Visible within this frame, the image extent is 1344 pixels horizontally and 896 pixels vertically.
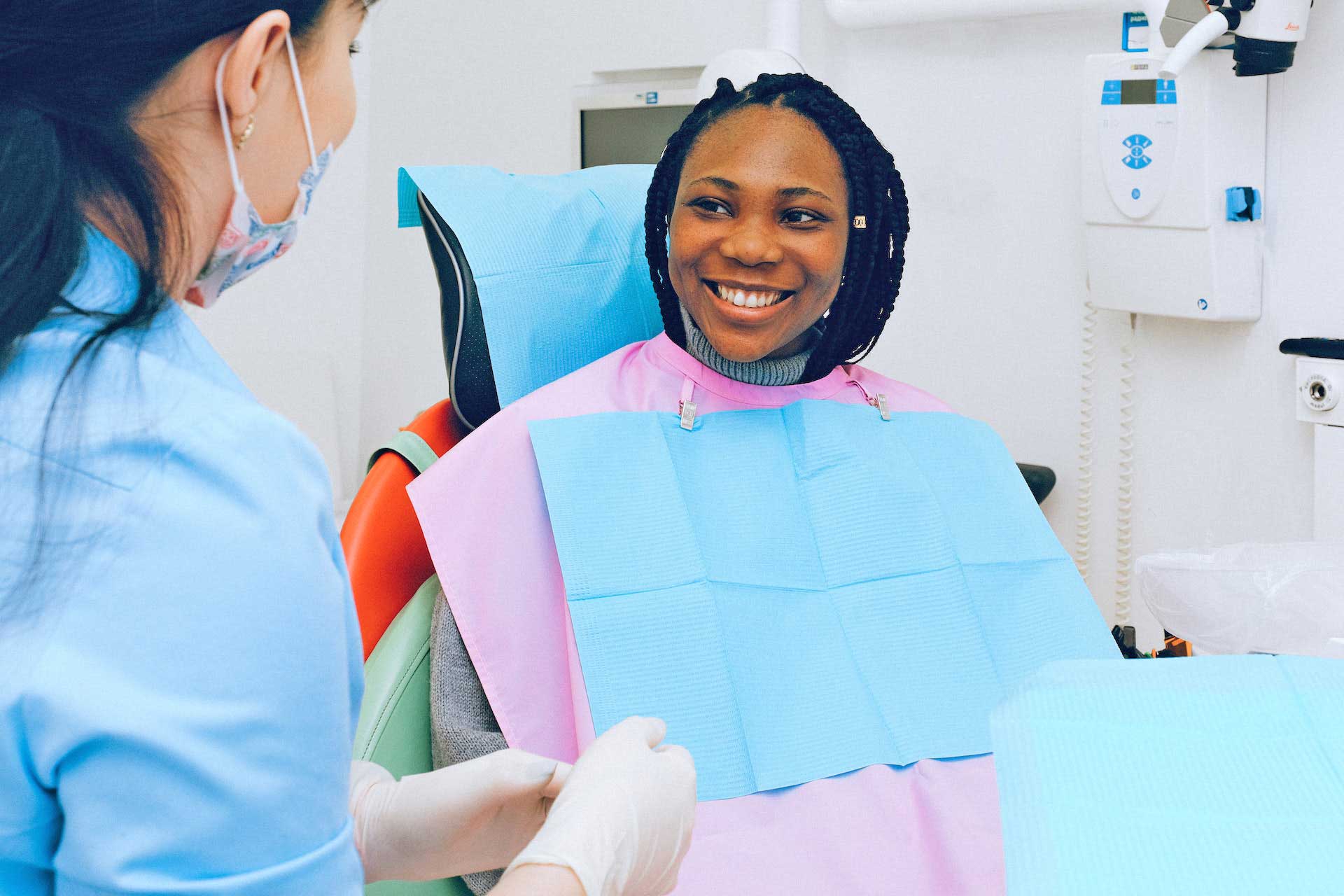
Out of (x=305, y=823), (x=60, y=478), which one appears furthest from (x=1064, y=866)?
(x=60, y=478)

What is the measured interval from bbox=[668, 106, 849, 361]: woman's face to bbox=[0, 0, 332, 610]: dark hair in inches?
37.8

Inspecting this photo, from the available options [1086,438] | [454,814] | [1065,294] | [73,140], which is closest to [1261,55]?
[1065,294]

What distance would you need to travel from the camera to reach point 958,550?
1506 millimetres

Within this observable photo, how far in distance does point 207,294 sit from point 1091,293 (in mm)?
1967

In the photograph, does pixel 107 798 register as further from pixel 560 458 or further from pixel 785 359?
pixel 785 359

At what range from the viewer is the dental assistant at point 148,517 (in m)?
0.50

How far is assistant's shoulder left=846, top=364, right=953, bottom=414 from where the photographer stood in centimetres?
168

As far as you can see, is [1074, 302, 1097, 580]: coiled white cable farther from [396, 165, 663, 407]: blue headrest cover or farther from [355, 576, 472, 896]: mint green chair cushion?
[355, 576, 472, 896]: mint green chair cushion

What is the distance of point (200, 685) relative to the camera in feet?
1.70

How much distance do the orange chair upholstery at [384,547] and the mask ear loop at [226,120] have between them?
0.79 meters

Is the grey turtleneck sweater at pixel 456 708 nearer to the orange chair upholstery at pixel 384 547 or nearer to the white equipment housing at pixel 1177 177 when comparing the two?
the orange chair upholstery at pixel 384 547

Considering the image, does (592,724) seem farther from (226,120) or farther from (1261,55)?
(1261,55)

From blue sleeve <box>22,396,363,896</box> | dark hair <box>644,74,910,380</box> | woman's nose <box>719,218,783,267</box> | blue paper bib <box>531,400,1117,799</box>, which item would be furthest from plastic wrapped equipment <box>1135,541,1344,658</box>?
blue sleeve <box>22,396,363,896</box>

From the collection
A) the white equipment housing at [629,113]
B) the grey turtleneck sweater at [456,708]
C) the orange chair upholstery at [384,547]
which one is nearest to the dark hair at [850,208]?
the orange chair upholstery at [384,547]
